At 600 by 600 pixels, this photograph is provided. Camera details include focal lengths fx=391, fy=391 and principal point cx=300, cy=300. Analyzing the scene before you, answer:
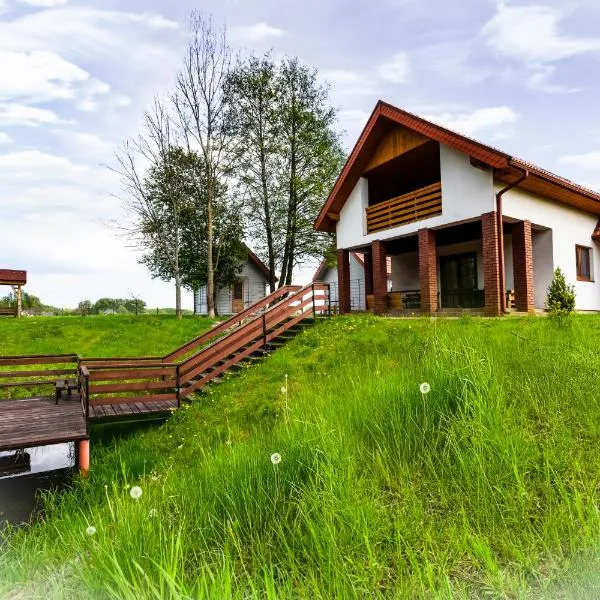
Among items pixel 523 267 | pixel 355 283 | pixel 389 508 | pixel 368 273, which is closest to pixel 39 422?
pixel 389 508

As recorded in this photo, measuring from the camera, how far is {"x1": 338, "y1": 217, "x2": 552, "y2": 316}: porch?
Result: 11.8 m

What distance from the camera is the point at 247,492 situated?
8.85 feet

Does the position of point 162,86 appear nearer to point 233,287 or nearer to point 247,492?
point 233,287

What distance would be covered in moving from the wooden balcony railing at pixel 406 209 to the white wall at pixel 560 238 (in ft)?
7.72

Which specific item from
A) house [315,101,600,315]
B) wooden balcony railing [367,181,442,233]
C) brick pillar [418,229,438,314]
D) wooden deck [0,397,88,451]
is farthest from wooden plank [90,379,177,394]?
wooden balcony railing [367,181,442,233]

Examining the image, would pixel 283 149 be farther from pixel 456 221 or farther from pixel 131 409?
pixel 131 409

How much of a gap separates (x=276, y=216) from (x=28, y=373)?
59.3ft

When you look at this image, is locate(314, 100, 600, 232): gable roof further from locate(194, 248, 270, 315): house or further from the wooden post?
locate(194, 248, 270, 315): house

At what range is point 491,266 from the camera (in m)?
11.7

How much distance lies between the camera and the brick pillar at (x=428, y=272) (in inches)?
519

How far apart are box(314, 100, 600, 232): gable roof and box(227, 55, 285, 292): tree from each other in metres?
8.01

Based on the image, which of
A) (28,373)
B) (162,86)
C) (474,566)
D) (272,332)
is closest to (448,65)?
(272,332)

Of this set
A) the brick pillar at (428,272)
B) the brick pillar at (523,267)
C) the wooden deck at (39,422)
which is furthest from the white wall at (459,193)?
the wooden deck at (39,422)

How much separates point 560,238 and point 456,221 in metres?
4.21
